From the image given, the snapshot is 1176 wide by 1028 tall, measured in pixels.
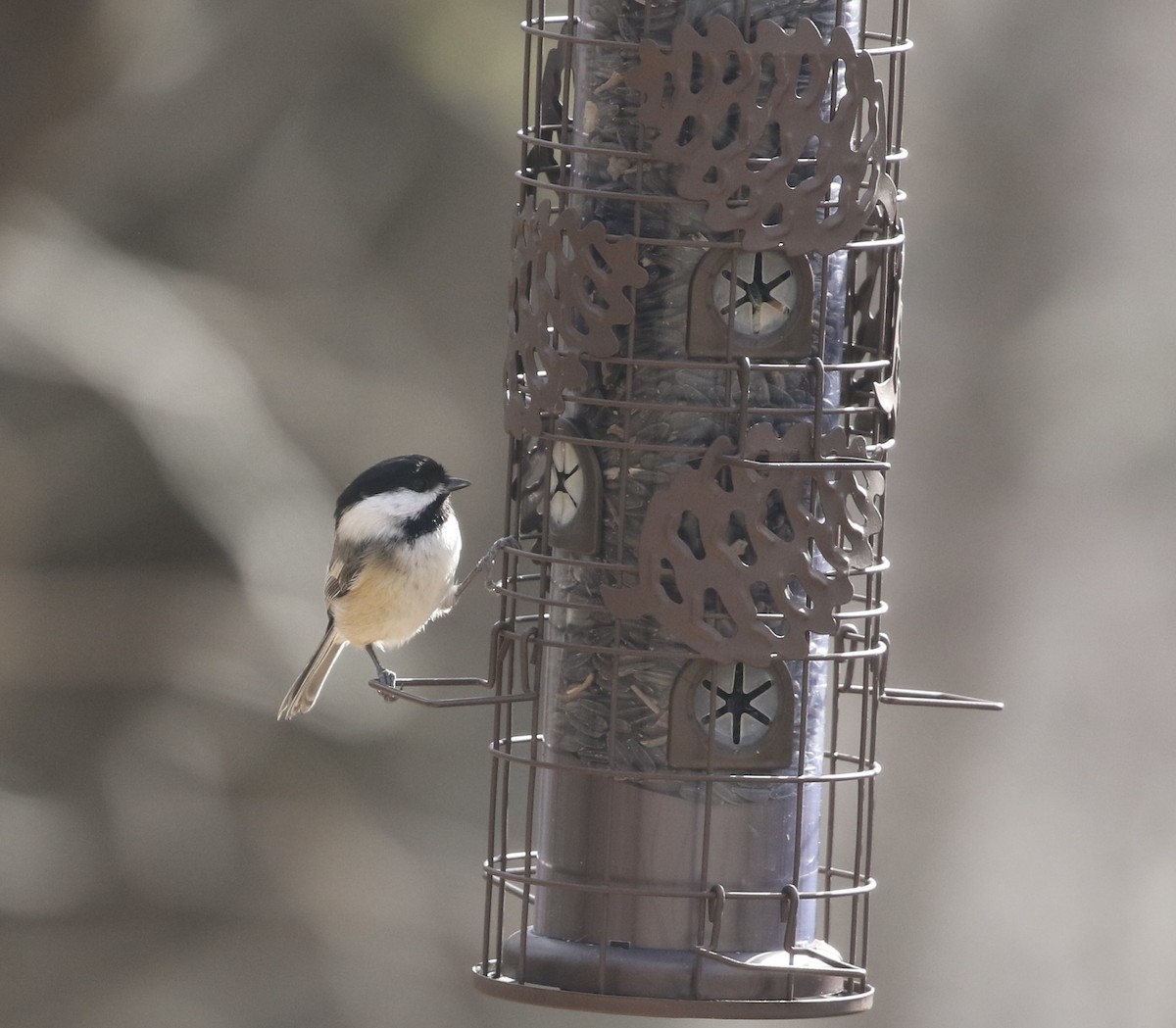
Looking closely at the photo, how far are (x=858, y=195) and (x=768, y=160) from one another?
0.23m

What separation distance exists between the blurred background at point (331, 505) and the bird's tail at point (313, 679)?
360 centimetres

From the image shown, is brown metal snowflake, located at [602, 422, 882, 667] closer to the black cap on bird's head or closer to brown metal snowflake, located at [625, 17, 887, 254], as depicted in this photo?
brown metal snowflake, located at [625, 17, 887, 254]

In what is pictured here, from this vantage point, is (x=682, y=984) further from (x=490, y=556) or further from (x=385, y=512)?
(x=385, y=512)

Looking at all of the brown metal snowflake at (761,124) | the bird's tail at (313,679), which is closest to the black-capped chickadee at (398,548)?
the bird's tail at (313,679)

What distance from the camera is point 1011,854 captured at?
10.9 m

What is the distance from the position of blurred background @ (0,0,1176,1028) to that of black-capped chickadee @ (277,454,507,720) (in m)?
4.06

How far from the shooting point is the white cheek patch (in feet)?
20.0

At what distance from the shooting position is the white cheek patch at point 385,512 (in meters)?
6.11

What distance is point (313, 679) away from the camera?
22.6 feet

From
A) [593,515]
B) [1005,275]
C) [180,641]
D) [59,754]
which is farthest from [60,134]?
[593,515]

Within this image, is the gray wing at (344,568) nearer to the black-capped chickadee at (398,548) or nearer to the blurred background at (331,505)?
the black-capped chickadee at (398,548)

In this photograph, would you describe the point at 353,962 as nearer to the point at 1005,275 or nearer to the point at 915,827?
the point at 915,827

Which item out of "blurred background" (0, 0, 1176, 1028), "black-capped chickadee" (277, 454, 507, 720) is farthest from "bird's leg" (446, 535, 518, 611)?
"blurred background" (0, 0, 1176, 1028)

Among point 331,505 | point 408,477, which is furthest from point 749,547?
point 331,505
